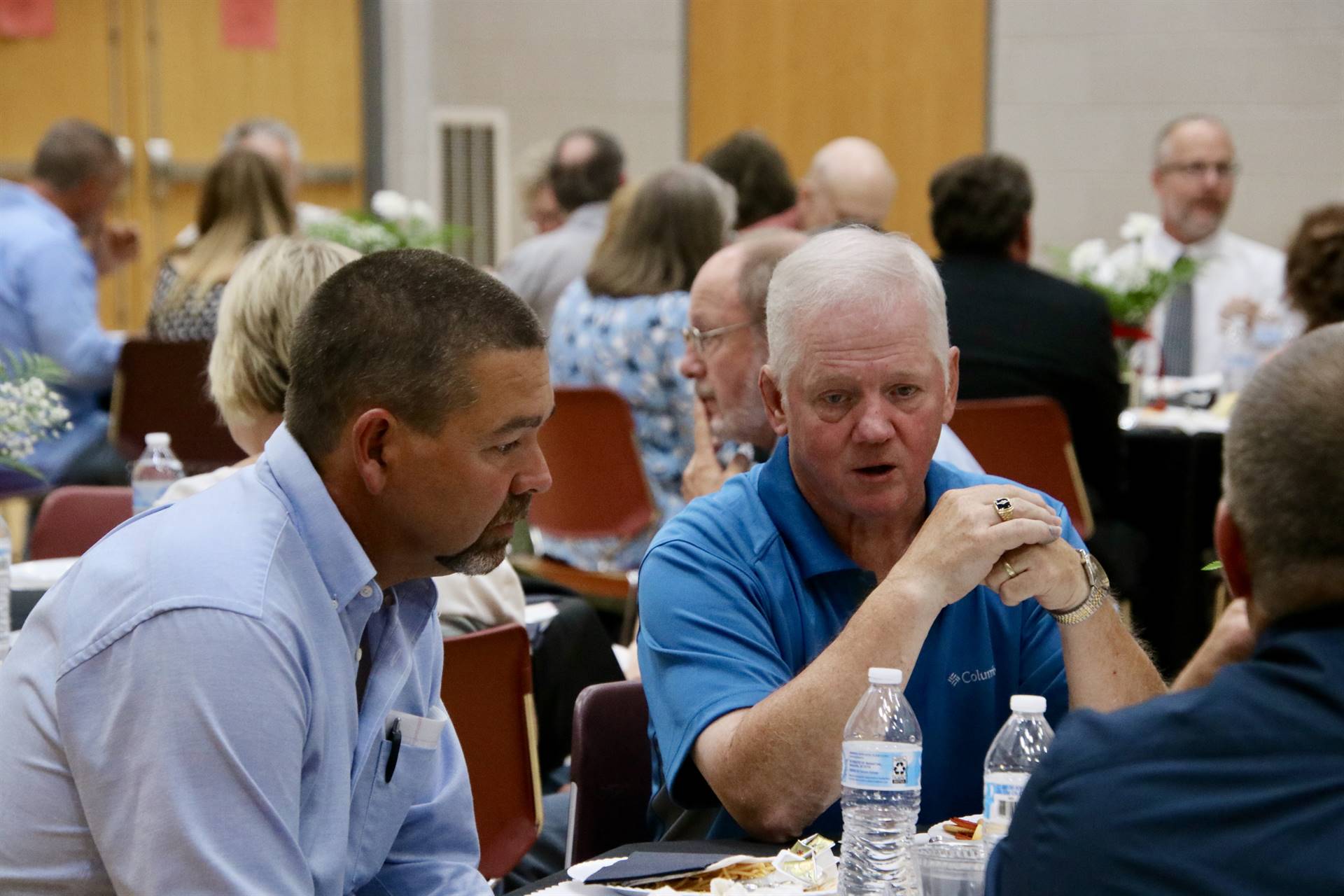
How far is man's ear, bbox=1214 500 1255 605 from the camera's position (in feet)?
3.71

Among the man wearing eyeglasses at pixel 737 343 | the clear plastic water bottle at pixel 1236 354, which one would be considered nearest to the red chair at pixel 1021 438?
the man wearing eyeglasses at pixel 737 343

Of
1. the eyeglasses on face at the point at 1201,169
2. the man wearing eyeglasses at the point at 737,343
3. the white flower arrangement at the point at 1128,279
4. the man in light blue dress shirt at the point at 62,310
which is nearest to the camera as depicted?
the man wearing eyeglasses at the point at 737,343

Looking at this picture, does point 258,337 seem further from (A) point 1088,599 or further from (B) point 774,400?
(A) point 1088,599

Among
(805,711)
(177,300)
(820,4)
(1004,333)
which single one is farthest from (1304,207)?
(805,711)

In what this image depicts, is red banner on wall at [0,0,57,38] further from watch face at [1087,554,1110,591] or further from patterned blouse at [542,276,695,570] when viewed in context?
watch face at [1087,554,1110,591]

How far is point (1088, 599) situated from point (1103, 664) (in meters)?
0.08

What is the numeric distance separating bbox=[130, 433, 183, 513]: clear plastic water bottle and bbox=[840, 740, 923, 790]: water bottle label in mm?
2054

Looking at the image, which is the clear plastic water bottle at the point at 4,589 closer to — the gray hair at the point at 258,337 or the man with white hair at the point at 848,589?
the gray hair at the point at 258,337

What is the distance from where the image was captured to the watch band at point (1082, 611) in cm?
180

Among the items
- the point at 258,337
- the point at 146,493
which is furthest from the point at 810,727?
the point at 146,493

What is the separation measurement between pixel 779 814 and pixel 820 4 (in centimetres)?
699

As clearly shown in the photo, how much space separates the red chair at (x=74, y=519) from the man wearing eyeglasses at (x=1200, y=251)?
3.79m

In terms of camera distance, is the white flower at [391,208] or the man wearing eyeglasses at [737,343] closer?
the man wearing eyeglasses at [737,343]

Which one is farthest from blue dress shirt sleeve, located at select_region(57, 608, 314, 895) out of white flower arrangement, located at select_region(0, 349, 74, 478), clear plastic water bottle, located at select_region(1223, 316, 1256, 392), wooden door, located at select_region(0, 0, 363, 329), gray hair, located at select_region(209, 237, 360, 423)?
wooden door, located at select_region(0, 0, 363, 329)
